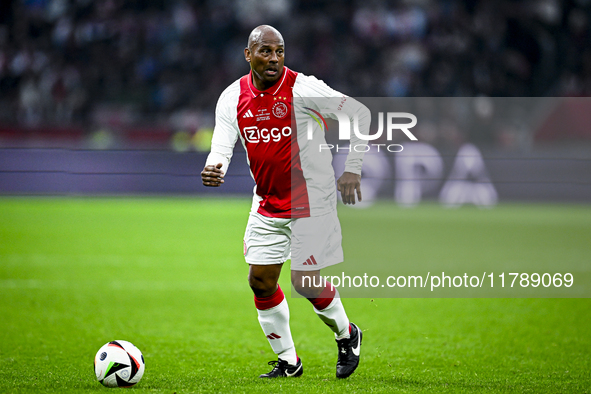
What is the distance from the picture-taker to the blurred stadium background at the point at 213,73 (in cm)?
1567

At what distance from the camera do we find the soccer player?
13.6 feet

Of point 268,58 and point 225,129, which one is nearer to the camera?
point 268,58

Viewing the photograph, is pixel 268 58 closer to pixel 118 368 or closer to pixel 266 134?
pixel 266 134

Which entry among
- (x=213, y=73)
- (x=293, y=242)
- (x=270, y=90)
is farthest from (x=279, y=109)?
(x=213, y=73)

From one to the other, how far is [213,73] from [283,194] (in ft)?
53.4

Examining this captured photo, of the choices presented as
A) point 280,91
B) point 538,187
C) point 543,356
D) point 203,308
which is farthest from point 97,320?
point 538,187

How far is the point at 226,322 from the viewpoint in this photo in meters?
6.05

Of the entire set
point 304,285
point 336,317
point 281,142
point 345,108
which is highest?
point 345,108

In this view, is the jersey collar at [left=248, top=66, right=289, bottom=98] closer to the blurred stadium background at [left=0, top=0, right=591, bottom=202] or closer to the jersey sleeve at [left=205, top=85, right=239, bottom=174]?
the jersey sleeve at [left=205, top=85, right=239, bottom=174]

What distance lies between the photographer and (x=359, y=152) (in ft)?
13.4

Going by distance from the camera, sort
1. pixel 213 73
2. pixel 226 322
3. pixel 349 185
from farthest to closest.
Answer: pixel 213 73 → pixel 226 322 → pixel 349 185

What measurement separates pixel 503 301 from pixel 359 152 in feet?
11.9

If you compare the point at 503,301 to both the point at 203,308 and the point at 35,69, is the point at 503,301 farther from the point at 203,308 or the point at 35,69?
the point at 35,69

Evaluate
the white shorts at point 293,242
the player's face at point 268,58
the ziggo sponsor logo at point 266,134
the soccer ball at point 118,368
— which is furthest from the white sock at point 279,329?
the player's face at point 268,58
